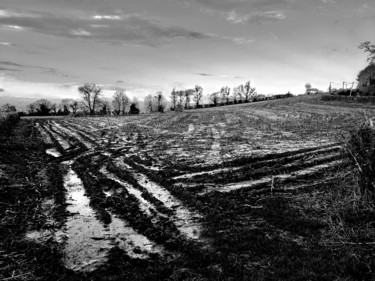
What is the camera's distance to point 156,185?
10.5 metres

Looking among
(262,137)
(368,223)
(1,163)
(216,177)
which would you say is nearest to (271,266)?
(368,223)

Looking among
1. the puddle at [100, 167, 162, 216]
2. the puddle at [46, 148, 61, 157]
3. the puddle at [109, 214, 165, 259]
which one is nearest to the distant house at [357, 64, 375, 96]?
the puddle at [46, 148, 61, 157]

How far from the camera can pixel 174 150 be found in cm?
1633

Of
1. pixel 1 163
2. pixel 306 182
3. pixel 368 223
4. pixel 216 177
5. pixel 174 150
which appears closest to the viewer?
pixel 368 223

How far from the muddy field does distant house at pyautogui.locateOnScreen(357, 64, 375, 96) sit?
49.9 meters

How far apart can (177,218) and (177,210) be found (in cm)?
53

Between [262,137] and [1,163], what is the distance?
13.4 metres

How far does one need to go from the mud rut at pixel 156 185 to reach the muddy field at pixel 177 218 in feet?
0.10

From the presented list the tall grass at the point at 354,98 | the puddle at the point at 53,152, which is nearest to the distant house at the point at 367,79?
the tall grass at the point at 354,98

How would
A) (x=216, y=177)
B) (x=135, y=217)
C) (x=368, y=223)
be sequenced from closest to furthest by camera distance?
(x=368, y=223) → (x=135, y=217) → (x=216, y=177)

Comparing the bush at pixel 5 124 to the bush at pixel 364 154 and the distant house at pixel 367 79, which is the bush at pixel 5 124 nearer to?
the bush at pixel 364 154

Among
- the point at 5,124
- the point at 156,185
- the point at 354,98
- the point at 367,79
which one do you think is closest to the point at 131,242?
the point at 156,185

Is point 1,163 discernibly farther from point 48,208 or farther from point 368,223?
point 368,223

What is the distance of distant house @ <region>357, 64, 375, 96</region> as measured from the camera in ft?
188
